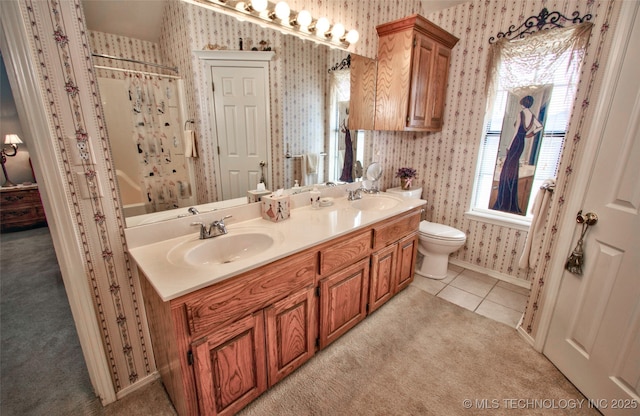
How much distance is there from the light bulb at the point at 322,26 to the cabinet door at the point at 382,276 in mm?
1645

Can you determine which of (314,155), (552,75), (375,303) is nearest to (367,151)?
(314,155)

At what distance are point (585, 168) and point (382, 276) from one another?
137 centimetres

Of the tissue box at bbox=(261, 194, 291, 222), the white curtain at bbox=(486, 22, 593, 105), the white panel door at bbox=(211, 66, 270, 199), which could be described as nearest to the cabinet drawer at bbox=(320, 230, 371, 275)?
the tissue box at bbox=(261, 194, 291, 222)

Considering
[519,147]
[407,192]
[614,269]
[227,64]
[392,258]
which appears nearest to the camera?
[614,269]

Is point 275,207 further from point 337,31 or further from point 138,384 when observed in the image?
point 337,31

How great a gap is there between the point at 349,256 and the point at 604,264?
1.33 meters

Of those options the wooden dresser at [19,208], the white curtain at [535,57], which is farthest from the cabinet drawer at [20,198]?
the white curtain at [535,57]

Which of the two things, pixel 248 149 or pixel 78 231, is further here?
pixel 248 149

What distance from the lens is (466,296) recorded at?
2459mm

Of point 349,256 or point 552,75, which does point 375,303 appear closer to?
point 349,256

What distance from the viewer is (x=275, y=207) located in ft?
5.73

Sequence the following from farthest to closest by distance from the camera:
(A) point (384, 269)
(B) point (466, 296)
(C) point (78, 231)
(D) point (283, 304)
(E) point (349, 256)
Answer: (B) point (466, 296), (A) point (384, 269), (E) point (349, 256), (D) point (283, 304), (C) point (78, 231)

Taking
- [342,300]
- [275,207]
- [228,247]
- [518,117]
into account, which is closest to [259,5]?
[275,207]

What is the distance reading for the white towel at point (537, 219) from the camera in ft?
6.21
